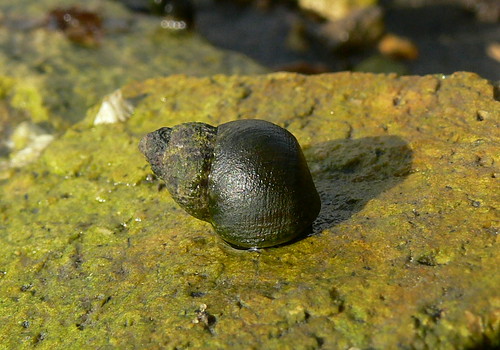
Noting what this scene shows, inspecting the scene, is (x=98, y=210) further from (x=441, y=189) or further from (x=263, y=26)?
(x=263, y=26)

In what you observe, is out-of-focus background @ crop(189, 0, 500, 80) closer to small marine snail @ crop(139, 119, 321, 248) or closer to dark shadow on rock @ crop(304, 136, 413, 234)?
dark shadow on rock @ crop(304, 136, 413, 234)

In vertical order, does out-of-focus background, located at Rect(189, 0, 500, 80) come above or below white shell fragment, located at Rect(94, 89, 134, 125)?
above

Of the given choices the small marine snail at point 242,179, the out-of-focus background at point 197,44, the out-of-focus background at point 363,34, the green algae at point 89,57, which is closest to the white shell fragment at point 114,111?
the out-of-focus background at point 197,44

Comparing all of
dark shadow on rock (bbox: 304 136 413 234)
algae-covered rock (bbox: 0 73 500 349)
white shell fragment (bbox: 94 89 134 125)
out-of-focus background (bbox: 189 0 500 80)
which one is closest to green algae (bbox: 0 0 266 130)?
white shell fragment (bbox: 94 89 134 125)

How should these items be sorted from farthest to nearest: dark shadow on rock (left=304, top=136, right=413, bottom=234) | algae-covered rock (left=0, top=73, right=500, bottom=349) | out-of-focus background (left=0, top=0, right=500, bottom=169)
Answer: out-of-focus background (left=0, top=0, right=500, bottom=169) < dark shadow on rock (left=304, top=136, right=413, bottom=234) < algae-covered rock (left=0, top=73, right=500, bottom=349)

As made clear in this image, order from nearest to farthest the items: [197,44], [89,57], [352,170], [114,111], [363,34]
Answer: [352,170] < [114,111] < [89,57] < [197,44] < [363,34]

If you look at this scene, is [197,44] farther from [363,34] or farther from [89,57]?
[363,34]

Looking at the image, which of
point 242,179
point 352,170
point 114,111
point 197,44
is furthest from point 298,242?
point 197,44

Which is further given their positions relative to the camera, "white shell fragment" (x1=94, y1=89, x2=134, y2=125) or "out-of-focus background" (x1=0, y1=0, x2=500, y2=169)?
"out-of-focus background" (x1=0, y1=0, x2=500, y2=169)
